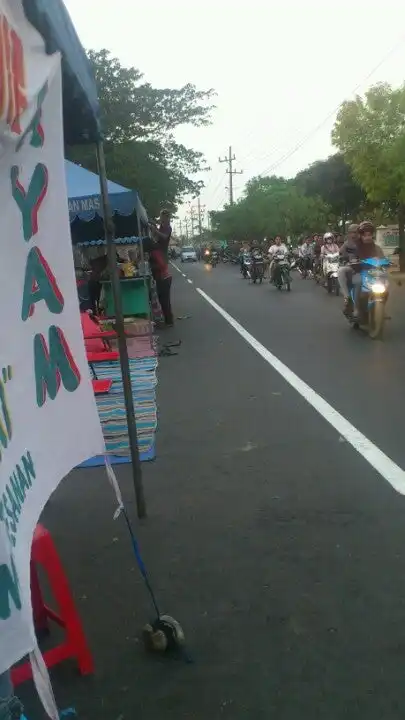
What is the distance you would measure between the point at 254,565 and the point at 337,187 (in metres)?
44.4

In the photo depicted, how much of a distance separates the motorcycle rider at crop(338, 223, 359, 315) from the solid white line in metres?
2.30

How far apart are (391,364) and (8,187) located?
7339 mm

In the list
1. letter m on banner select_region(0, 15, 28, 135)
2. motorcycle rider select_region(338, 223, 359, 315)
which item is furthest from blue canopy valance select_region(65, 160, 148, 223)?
letter m on banner select_region(0, 15, 28, 135)

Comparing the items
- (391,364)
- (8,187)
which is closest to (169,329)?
(391,364)

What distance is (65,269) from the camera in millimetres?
2584

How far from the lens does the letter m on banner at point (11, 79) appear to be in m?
1.91

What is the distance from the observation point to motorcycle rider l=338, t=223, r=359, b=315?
37.7 ft

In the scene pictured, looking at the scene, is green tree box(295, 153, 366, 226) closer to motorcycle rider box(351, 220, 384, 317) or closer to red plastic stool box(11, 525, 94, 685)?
motorcycle rider box(351, 220, 384, 317)

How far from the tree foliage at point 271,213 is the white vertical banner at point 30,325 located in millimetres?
52475

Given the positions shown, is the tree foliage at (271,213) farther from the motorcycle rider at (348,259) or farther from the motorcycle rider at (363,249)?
the motorcycle rider at (363,249)

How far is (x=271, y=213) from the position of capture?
7388 cm

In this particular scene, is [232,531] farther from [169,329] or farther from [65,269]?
[169,329]

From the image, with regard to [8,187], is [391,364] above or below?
below

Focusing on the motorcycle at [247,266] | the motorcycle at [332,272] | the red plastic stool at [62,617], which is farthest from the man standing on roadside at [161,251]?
the motorcycle at [247,266]
